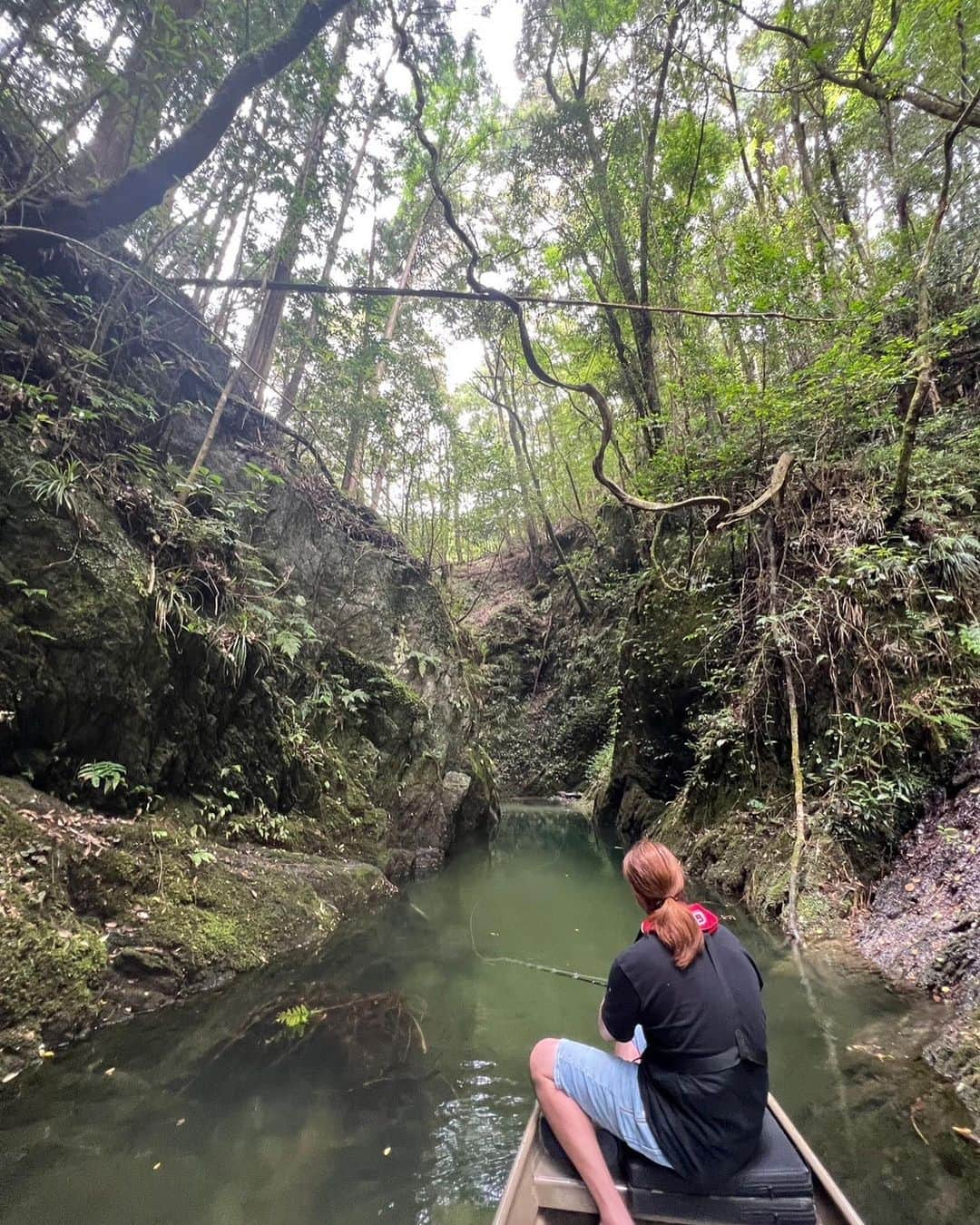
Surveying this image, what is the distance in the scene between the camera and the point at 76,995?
3.60 m

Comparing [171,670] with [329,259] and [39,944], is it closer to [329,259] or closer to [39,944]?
[39,944]

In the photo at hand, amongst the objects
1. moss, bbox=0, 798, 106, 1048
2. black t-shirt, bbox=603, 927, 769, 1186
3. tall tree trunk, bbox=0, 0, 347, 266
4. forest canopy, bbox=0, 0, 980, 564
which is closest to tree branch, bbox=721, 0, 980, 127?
forest canopy, bbox=0, 0, 980, 564

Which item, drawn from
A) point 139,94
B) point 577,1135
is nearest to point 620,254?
point 139,94

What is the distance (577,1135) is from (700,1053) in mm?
634

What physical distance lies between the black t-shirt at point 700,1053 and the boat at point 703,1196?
→ 0.08m

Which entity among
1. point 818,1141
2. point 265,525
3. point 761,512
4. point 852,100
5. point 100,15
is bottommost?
point 818,1141

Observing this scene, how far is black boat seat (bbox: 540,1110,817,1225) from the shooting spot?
1.91m

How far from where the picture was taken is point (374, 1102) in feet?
10.3

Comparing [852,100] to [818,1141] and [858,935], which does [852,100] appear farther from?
[818,1141]


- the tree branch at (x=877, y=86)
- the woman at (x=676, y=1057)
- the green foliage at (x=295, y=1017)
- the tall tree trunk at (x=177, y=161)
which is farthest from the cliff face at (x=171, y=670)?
the tree branch at (x=877, y=86)

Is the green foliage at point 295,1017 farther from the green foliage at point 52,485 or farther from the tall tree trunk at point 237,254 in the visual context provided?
the tall tree trunk at point 237,254

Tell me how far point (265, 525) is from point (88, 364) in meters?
2.92

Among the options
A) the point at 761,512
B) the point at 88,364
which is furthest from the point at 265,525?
the point at 761,512

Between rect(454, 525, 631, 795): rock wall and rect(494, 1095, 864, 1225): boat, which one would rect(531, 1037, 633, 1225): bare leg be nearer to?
rect(494, 1095, 864, 1225): boat
